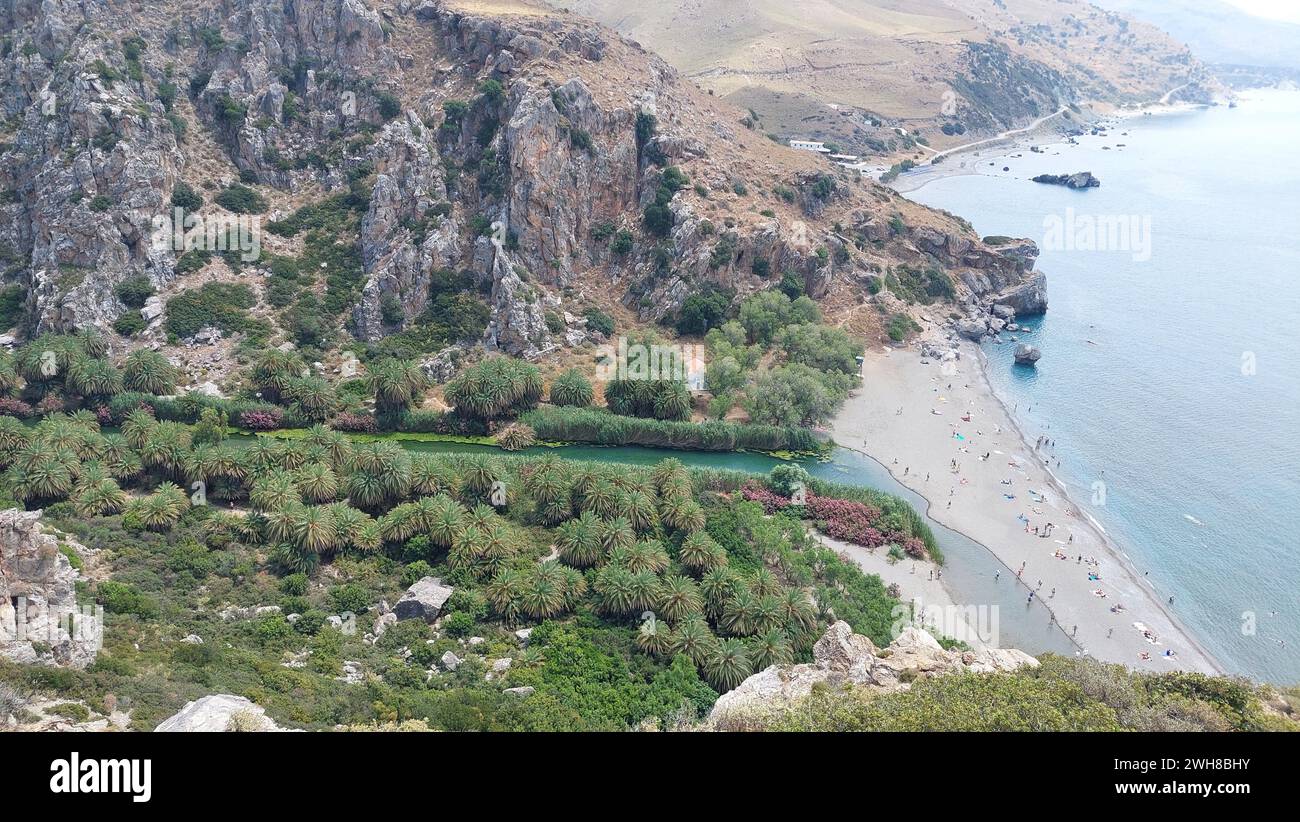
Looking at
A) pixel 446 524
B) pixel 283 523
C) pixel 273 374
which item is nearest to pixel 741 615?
pixel 446 524

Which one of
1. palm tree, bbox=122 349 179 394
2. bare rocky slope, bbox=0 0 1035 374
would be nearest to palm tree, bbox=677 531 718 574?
bare rocky slope, bbox=0 0 1035 374

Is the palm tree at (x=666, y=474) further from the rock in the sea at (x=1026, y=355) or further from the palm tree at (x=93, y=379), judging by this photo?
the rock in the sea at (x=1026, y=355)

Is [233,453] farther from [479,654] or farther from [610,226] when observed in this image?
[610,226]

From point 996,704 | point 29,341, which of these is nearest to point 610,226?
point 29,341

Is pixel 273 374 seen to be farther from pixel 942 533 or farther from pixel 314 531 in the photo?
pixel 942 533

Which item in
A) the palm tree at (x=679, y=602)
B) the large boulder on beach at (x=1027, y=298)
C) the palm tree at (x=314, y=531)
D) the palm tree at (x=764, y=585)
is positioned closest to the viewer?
the palm tree at (x=679, y=602)

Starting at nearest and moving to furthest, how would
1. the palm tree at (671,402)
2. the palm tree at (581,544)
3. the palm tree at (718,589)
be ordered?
the palm tree at (718,589) < the palm tree at (581,544) < the palm tree at (671,402)

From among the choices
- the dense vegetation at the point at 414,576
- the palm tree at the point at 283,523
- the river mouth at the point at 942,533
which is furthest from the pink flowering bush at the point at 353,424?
the palm tree at the point at 283,523
